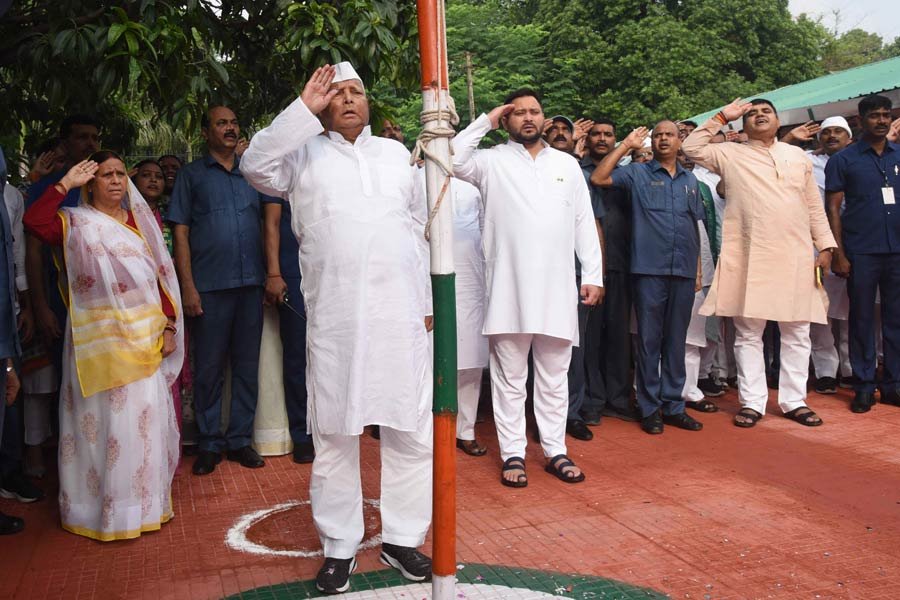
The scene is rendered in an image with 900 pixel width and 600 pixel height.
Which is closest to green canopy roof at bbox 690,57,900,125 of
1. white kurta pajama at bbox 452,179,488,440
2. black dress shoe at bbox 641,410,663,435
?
black dress shoe at bbox 641,410,663,435

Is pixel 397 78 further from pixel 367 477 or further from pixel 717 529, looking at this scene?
pixel 717 529

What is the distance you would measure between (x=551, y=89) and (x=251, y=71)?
1910 centimetres

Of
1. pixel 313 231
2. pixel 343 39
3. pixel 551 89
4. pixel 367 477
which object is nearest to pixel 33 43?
pixel 343 39

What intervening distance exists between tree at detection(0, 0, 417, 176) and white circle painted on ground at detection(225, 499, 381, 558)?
2.17 m

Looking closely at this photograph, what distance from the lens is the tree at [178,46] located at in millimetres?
4418

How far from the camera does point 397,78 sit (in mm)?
5926

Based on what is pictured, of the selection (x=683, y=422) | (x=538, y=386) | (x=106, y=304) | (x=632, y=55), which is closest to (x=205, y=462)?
(x=106, y=304)

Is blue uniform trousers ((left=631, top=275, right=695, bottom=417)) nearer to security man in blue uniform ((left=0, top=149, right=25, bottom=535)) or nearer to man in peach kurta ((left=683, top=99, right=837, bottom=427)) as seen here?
man in peach kurta ((left=683, top=99, right=837, bottom=427))

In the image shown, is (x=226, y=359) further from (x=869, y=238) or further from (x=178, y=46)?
(x=869, y=238)

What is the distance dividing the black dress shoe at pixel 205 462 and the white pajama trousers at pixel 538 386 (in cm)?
172

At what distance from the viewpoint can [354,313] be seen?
11.9 feet

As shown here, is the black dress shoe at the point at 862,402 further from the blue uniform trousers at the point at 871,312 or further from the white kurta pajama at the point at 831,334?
the white kurta pajama at the point at 831,334

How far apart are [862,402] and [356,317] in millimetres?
4671

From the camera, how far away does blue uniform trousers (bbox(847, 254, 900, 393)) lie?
22.3 ft
